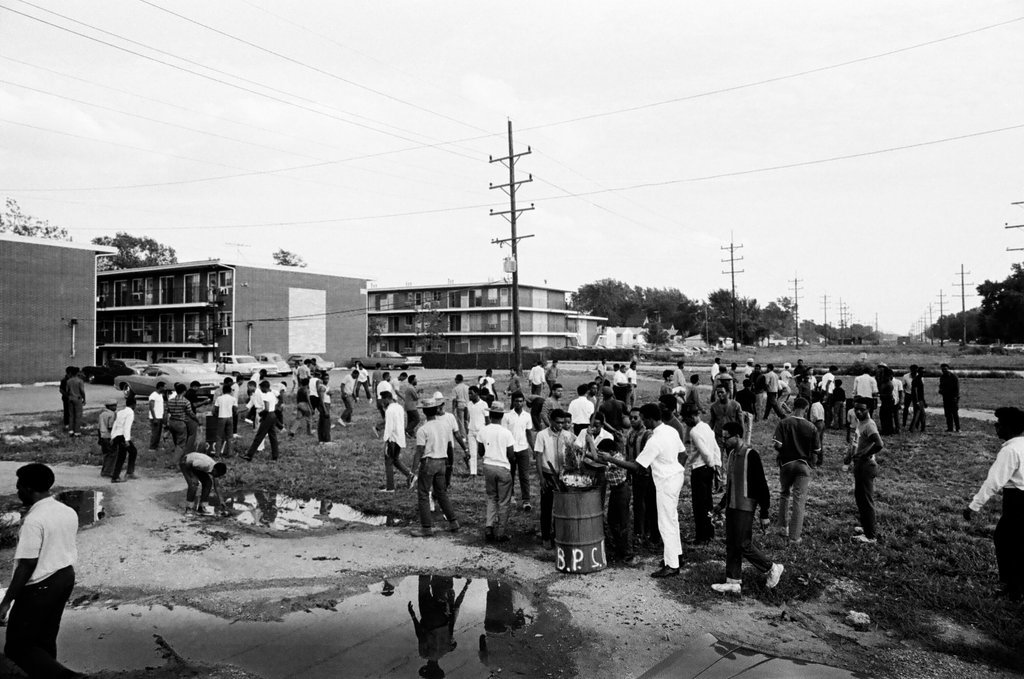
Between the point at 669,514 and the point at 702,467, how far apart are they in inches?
42.5

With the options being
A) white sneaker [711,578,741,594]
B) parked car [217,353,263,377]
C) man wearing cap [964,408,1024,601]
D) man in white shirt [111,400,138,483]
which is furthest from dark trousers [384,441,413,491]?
parked car [217,353,263,377]

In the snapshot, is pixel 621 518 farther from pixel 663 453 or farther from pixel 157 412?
pixel 157 412

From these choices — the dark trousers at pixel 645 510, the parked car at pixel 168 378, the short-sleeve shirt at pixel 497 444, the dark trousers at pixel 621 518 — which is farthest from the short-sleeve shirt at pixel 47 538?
the parked car at pixel 168 378

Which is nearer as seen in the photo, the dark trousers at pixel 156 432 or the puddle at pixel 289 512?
the puddle at pixel 289 512

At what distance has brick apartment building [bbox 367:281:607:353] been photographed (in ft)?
228

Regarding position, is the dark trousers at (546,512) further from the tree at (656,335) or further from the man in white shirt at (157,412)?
the tree at (656,335)

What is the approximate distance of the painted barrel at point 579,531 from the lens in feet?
23.3

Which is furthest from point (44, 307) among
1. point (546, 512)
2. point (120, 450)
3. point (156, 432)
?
point (546, 512)

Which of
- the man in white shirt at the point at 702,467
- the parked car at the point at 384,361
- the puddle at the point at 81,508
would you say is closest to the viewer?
the man in white shirt at the point at 702,467

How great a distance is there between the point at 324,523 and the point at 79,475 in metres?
7.32

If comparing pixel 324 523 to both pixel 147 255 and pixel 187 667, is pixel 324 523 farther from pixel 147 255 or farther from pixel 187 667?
pixel 147 255

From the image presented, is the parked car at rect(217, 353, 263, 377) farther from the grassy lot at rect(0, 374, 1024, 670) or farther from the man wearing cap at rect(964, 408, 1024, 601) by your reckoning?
the man wearing cap at rect(964, 408, 1024, 601)

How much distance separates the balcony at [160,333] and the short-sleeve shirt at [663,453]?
46.9 meters

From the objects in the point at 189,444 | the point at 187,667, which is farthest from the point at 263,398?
the point at 187,667
